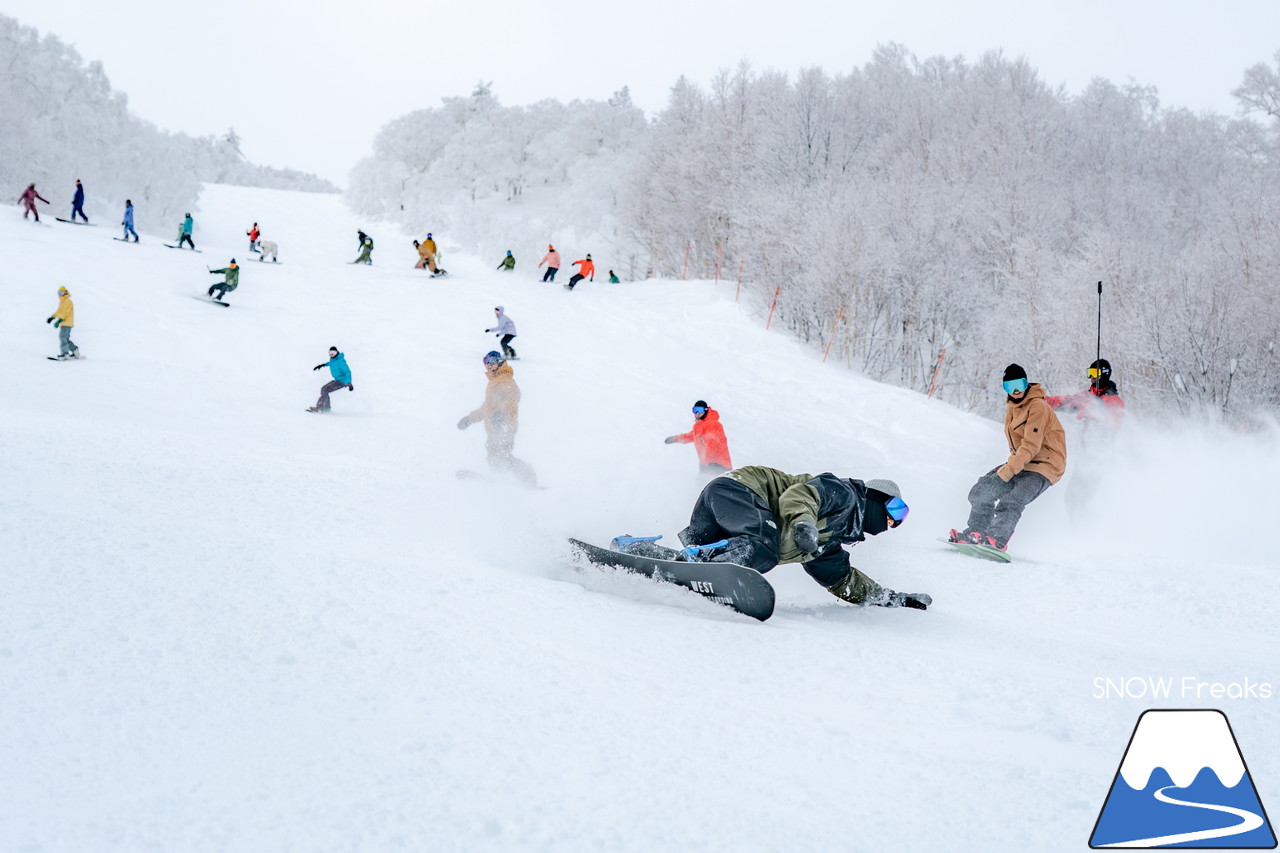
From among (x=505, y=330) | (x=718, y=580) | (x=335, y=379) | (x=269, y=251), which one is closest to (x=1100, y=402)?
(x=718, y=580)

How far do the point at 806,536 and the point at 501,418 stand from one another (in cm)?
512

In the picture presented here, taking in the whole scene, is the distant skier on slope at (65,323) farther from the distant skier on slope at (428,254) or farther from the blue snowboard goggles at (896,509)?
the blue snowboard goggles at (896,509)

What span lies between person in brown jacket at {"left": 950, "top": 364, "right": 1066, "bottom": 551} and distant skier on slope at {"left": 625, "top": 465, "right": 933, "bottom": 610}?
9.03ft

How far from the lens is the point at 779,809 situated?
2512 millimetres

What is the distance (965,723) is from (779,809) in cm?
114

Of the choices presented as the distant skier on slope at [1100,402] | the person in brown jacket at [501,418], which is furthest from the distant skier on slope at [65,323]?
the distant skier on slope at [1100,402]

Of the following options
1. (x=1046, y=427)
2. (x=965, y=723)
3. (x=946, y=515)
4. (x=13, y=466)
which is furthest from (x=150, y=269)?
(x=965, y=723)

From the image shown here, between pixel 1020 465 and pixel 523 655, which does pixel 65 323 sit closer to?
pixel 523 655

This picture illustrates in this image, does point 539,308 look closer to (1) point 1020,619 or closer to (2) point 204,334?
(2) point 204,334

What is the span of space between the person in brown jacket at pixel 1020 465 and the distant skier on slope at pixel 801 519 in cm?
275

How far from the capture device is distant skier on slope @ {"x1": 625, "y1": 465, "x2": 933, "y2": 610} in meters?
4.66

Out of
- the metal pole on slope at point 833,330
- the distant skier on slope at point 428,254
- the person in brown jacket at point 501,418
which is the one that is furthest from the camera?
the distant skier on slope at point 428,254

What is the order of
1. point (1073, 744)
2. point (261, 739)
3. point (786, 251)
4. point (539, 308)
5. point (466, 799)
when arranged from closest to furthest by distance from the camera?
point (466, 799)
point (261, 739)
point (1073, 744)
point (539, 308)
point (786, 251)

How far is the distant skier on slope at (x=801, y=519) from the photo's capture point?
4.66m
